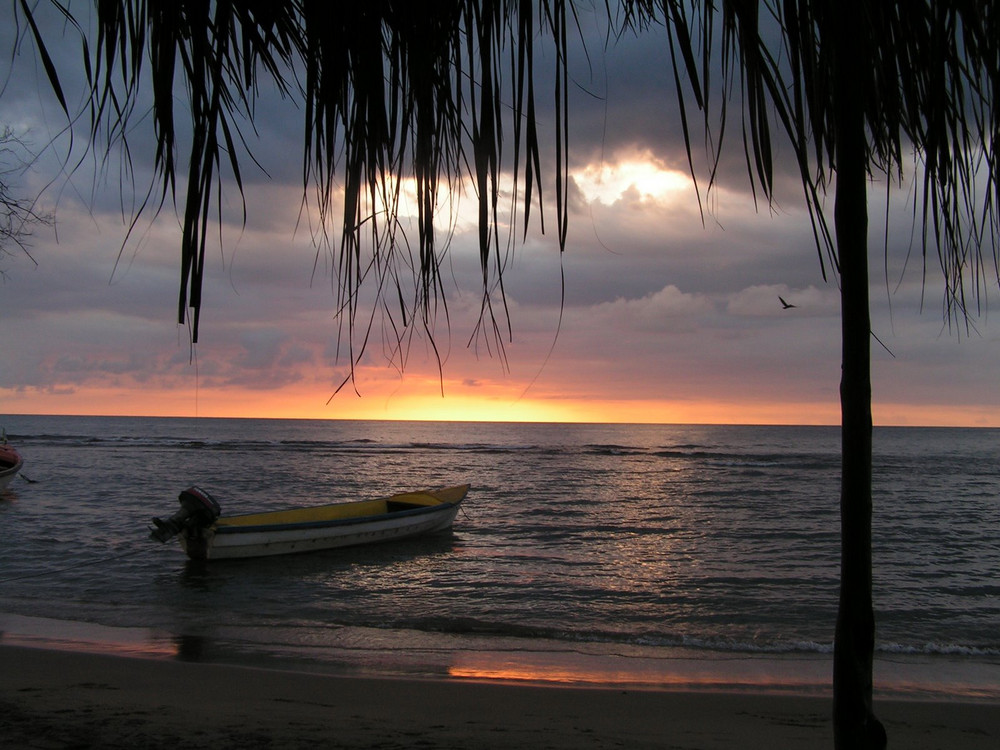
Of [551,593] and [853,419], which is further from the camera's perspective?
[551,593]

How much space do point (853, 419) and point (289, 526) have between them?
565 inches

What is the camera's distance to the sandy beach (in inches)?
186

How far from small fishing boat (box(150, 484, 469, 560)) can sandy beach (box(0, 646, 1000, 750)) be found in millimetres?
6404

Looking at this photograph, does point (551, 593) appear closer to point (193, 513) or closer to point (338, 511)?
point (338, 511)

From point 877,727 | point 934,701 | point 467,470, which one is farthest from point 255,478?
point 877,727

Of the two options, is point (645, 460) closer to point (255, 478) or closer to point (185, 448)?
point (255, 478)

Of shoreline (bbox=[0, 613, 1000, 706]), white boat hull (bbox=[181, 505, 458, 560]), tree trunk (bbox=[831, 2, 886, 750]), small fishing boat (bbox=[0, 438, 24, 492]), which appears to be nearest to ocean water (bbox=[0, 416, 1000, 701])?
shoreline (bbox=[0, 613, 1000, 706])

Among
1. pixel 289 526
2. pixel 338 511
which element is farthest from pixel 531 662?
pixel 338 511

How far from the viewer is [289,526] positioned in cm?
1441

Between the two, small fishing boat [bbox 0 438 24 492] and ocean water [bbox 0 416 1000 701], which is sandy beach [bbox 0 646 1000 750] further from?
small fishing boat [bbox 0 438 24 492]

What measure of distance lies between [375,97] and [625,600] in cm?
1131

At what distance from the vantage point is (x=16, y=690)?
5.71 m

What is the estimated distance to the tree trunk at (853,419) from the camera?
4.06ft

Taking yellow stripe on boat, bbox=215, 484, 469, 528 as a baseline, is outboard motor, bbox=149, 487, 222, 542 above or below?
above
